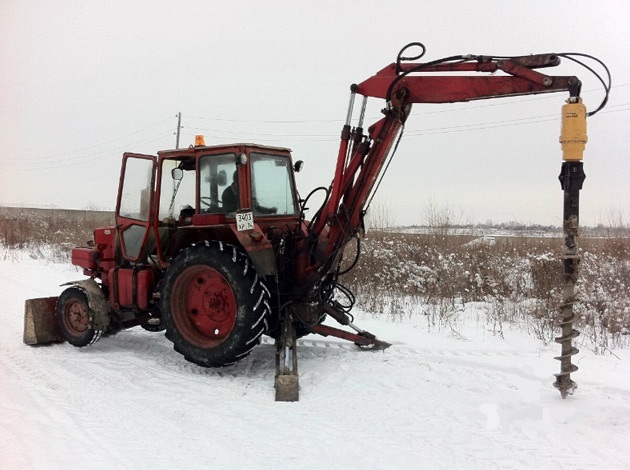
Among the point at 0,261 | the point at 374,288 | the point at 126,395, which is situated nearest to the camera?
the point at 126,395

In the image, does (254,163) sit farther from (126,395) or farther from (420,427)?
(420,427)

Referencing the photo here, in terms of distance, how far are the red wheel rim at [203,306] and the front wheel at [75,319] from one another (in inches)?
51.8

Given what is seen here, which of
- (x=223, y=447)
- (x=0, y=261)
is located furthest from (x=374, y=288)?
(x=0, y=261)

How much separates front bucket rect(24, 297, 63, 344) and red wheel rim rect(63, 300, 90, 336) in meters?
0.19

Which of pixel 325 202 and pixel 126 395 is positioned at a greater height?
pixel 325 202

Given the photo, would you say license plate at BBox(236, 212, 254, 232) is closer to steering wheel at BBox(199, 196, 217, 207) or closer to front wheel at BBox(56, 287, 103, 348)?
steering wheel at BBox(199, 196, 217, 207)

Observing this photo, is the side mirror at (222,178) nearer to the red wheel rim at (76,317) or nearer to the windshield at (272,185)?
the windshield at (272,185)

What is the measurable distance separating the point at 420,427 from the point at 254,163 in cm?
313

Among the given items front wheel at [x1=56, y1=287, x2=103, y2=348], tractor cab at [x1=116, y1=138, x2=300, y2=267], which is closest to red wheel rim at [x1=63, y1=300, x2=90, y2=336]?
front wheel at [x1=56, y1=287, x2=103, y2=348]

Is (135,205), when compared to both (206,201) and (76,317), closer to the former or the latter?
(206,201)

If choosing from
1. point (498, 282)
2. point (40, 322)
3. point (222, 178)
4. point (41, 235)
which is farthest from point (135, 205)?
point (41, 235)

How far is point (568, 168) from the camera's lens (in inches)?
165

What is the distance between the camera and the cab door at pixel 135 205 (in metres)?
6.27

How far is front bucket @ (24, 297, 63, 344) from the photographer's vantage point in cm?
629
